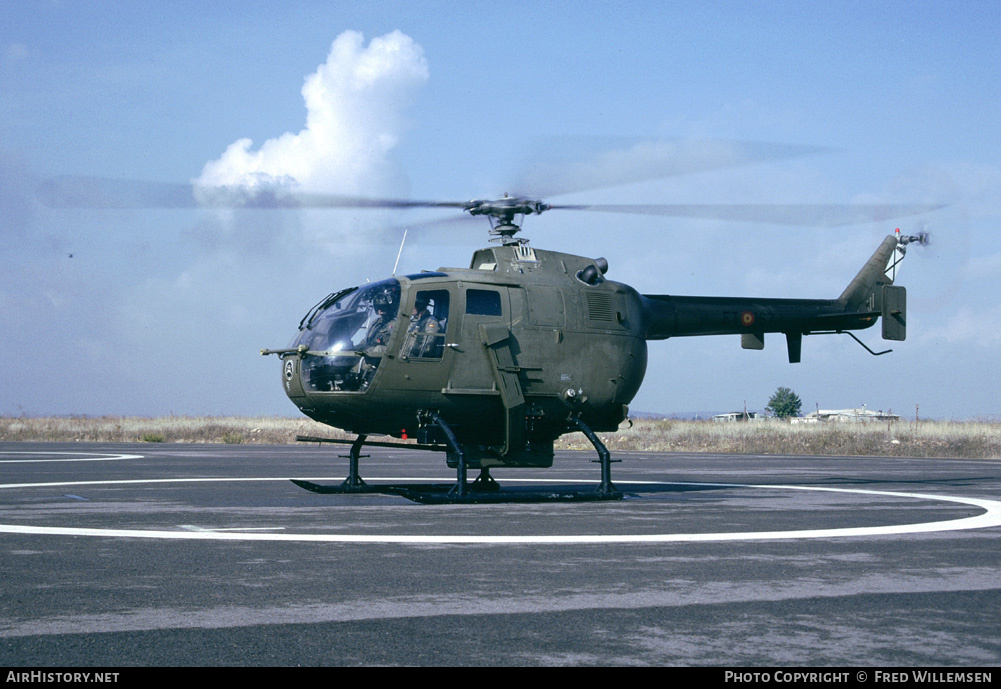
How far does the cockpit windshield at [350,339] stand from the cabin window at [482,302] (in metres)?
1.04

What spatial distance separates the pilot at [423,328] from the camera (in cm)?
1274

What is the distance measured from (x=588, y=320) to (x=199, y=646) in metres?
10.0

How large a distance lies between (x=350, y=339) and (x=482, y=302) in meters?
1.95

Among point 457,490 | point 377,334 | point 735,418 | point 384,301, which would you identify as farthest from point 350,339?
point 735,418

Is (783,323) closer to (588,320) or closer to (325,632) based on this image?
(588,320)

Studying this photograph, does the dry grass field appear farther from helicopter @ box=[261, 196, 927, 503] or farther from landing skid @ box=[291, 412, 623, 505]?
landing skid @ box=[291, 412, 623, 505]

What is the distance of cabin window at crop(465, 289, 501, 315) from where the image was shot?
1320 cm

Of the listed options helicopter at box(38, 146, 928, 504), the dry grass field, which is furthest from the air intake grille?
the dry grass field

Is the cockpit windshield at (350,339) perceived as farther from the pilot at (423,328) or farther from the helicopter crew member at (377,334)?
the pilot at (423,328)

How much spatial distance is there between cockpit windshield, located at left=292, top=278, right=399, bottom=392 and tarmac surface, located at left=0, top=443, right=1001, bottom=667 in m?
1.68

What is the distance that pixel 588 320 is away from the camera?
1409cm

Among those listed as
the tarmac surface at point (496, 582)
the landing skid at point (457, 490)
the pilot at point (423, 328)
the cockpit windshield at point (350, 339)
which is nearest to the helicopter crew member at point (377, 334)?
the cockpit windshield at point (350, 339)

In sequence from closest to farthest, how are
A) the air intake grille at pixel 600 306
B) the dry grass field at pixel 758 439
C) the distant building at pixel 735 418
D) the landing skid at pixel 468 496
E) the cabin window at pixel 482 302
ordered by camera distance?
the landing skid at pixel 468 496
the cabin window at pixel 482 302
the air intake grille at pixel 600 306
the dry grass field at pixel 758 439
the distant building at pixel 735 418
